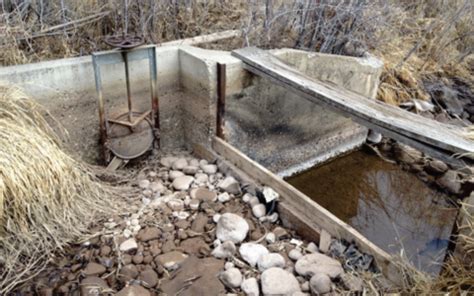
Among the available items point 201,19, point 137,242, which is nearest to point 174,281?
point 137,242

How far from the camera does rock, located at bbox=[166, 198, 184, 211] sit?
3.06m

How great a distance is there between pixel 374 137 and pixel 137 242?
3.02 meters

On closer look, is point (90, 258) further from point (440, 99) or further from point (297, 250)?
point (440, 99)

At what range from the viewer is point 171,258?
2.61 metres

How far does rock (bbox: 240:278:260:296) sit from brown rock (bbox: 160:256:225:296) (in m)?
0.12

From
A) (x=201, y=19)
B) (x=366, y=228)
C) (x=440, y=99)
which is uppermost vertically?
(x=201, y=19)

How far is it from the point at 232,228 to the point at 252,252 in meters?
0.23

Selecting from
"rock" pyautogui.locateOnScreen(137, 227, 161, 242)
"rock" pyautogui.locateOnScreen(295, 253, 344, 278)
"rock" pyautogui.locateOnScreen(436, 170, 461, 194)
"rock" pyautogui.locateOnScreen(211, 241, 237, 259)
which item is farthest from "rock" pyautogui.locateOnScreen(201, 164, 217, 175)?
"rock" pyautogui.locateOnScreen(436, 170, 461, 194)

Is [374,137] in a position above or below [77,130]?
below

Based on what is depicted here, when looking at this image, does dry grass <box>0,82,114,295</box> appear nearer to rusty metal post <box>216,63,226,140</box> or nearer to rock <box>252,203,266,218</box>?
rock <box>252,203,266,218</box>

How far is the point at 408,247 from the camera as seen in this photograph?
3.40 metres

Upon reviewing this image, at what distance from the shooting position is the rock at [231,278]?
2.43 meters

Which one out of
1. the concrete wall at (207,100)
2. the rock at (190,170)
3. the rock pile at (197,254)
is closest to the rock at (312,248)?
the rock pile at (197,254)

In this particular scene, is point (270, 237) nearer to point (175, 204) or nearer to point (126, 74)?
point (175, 204)
